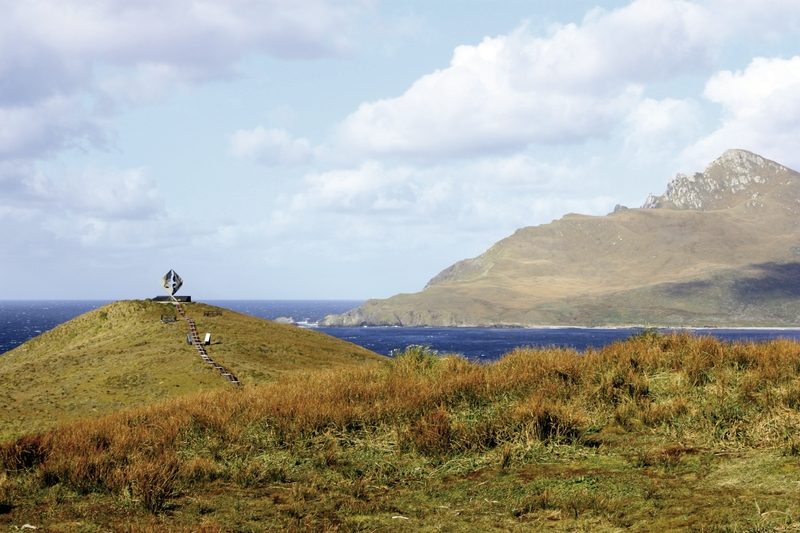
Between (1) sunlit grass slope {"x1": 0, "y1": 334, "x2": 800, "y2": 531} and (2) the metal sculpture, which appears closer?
(1) sunlit grass slope {"x1": 0, "y1": 334, "x2": 800, "y2": 531}

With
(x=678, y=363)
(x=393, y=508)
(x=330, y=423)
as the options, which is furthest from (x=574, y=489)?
(x=678, y=363)

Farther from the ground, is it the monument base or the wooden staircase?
the monument base

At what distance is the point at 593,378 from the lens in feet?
51.8

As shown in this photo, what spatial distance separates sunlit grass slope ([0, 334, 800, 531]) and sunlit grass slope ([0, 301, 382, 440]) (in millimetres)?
8701

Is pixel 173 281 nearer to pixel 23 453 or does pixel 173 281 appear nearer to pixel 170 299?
pixel 170 299

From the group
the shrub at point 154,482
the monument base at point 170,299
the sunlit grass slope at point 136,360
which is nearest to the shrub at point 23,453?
the shrub at point 154,482

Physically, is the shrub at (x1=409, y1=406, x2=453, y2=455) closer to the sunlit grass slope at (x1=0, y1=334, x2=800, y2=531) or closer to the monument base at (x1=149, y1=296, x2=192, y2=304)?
the sunlit grass slope at (x1=0, y1=334, x2=800, y2=531)

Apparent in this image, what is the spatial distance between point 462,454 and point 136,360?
2323cm

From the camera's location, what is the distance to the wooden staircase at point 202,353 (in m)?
27.9

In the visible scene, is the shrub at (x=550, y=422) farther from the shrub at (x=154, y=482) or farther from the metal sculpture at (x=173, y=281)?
the metal sculpture at (x=173, y=281)

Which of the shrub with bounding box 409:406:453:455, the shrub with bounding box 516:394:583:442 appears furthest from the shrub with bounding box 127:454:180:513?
the shrub with bounding box 516:394:583:442

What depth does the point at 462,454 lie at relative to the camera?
11.9m

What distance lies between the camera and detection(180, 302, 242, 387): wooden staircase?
27925 mm

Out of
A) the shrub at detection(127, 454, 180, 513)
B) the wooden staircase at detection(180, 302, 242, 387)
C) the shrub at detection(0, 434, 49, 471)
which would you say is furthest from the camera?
the wooden staircase at detection(180, 302, 242, 387)
